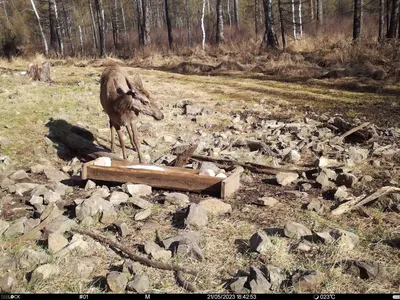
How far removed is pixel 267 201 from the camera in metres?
4.53

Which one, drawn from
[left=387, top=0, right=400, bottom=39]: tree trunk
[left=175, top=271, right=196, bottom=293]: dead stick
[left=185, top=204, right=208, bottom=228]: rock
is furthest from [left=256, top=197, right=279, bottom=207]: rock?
[left=387, top=0, right=400, bottom=39]: tree trunk

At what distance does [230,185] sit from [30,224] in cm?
226

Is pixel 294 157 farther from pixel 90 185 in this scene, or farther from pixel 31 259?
pixel 31 259

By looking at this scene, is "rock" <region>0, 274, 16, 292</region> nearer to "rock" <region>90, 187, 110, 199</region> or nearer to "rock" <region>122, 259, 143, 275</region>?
"rock" <region>122, 259, 143, 275</region>

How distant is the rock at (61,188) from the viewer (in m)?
4.96

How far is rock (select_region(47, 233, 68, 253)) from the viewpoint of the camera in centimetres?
348

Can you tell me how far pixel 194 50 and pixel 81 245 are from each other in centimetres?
2098

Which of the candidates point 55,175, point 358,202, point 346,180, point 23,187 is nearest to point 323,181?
point 346,180

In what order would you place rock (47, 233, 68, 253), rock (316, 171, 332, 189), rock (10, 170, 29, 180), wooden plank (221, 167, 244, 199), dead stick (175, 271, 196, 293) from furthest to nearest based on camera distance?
rock (10, 170, 29, 180) → rock (316, 171, 332, 189) → wooden plank (221, 167, 244, 199) → rock (47, 233, 68, 253) → dead stick (175, 271, 196, 293)

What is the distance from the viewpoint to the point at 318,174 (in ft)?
17.4

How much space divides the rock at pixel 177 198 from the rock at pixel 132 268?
145cm

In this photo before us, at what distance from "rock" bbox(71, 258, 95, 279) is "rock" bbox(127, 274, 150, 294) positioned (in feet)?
1.38

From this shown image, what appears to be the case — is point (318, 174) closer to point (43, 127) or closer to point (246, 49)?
point (43, 127)

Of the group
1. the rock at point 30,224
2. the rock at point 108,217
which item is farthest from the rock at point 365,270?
the rock at point 30,224
